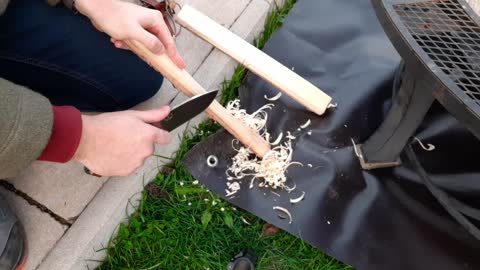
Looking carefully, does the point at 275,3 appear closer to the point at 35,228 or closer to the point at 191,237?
the point at 191,237

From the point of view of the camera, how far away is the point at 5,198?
1.54 metres

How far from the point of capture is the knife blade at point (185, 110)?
51.4 inches

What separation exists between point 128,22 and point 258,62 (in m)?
0.55

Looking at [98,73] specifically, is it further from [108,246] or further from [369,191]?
[369,191]

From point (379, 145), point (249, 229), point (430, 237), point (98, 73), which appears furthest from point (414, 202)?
point (98, 73)

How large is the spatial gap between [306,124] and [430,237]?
0.59m

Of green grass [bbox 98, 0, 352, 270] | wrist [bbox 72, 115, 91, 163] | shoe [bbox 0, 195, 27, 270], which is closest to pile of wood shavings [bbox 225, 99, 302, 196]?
green grass [bbox 98, 0, 352, 270]

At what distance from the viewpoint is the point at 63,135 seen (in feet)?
3.71

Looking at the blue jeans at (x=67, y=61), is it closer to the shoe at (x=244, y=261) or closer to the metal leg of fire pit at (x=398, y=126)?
the shoe at (x=244, y=261)

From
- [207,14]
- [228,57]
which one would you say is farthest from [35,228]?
[207,14]

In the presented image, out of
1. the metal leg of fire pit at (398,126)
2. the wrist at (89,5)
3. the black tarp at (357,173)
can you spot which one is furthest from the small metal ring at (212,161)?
the wrist at (89,5)

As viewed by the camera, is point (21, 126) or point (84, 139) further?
point (84, 139)

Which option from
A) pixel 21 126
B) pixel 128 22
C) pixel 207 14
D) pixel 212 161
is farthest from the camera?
pixel 207 14

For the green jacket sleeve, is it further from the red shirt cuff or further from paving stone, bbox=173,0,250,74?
paving stone, bbox=173,0,250,74
